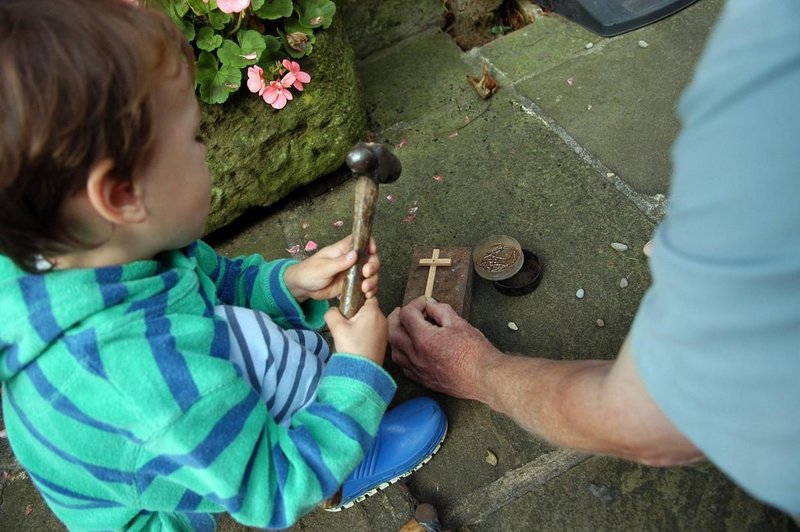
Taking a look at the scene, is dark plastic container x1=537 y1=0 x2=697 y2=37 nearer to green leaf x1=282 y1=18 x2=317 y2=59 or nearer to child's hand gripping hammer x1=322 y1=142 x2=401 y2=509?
green leaf x1=282 y1=18 x2=317 y2=59

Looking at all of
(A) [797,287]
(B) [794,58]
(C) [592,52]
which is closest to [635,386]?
(A) [797,287]

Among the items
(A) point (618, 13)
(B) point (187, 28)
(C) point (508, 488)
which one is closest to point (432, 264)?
(C) point (508, 488)

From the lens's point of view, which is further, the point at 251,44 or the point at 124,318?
the point at 251,44

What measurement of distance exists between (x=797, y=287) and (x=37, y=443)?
1.49 metres

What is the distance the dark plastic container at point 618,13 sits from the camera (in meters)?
3.19

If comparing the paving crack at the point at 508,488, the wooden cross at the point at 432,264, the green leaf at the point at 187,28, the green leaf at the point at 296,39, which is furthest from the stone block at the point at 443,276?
the green leaf at the point at 187,28

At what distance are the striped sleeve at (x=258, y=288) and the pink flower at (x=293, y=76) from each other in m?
0.89

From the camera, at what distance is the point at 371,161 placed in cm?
160

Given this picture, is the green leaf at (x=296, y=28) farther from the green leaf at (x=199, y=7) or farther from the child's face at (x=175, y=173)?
the child's face at (x=175, y=173)

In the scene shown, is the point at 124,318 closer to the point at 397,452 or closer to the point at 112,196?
the point at 112,196

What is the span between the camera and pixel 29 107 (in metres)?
1.09

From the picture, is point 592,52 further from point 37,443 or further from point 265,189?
point 37,443

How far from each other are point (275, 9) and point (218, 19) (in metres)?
0.23

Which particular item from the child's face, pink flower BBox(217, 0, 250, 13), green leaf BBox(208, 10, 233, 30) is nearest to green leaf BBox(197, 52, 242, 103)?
green leaf BBox(208, 10, 233, 30)
